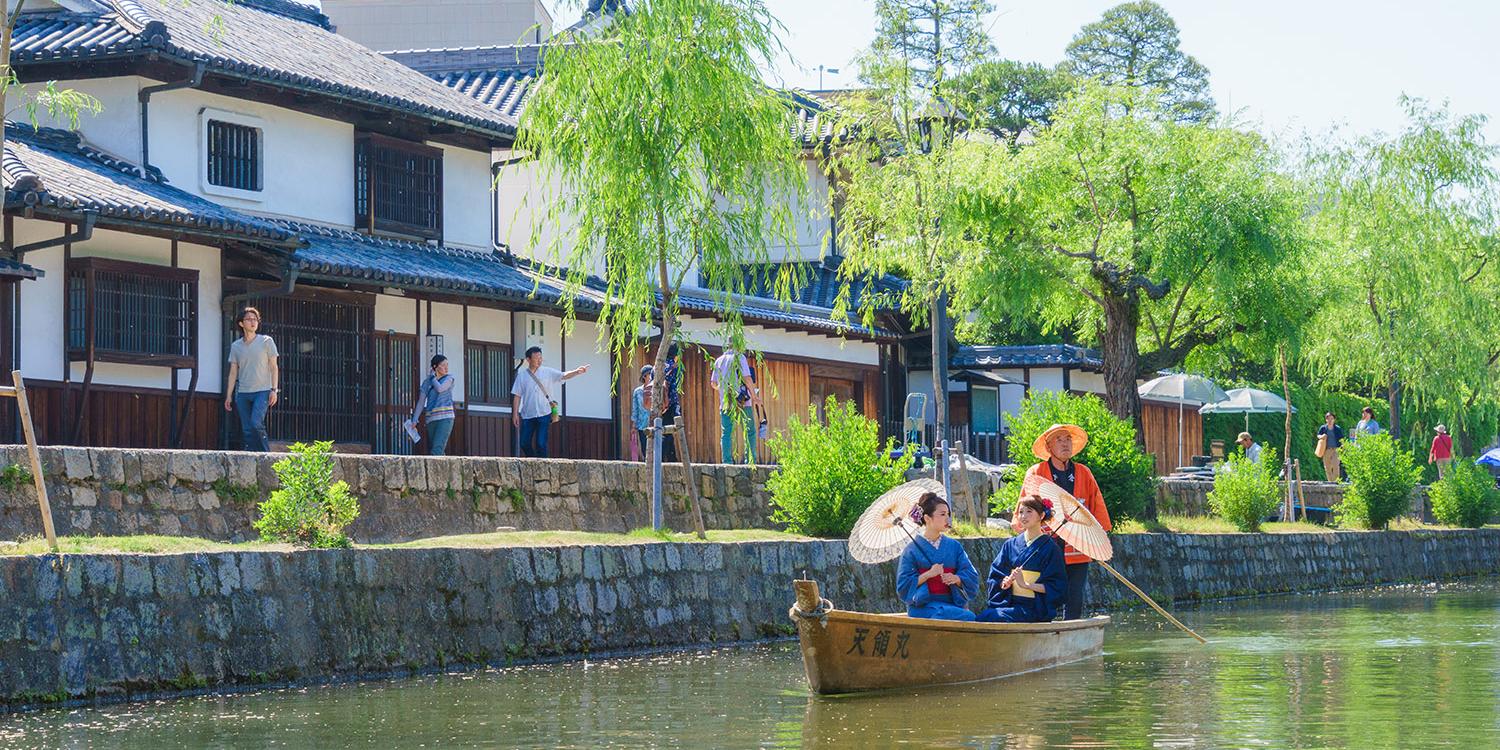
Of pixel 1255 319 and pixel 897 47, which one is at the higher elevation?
pixel 897 47

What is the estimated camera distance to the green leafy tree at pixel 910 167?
24766 mm

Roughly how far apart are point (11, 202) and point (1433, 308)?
2584 cm

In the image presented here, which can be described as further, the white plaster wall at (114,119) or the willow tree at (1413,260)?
the willow tree at (1413,260)

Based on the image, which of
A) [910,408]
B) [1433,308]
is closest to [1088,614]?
[910,408]

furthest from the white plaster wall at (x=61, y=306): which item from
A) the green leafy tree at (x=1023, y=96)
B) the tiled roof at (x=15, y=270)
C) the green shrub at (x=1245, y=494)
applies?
the green leafy tree at (x=1023, y=96)

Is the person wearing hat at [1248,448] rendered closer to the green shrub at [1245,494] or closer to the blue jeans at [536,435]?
the green shrub at [1245,494]

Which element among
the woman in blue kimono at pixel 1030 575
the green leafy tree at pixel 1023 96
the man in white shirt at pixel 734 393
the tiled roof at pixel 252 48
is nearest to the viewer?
the woman in blue kimono at pixel 1030 575

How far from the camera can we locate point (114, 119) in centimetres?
2181

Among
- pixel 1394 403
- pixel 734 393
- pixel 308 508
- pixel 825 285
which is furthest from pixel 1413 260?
pixel 308 508

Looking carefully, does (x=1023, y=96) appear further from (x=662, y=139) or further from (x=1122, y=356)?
(x=662, y=139)

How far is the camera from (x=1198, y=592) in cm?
2528

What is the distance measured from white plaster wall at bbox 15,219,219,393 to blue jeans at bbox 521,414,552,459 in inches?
141

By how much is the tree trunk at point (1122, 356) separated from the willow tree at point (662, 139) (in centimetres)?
1011

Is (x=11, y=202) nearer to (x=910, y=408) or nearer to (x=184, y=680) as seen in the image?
(x=184, y=680)
